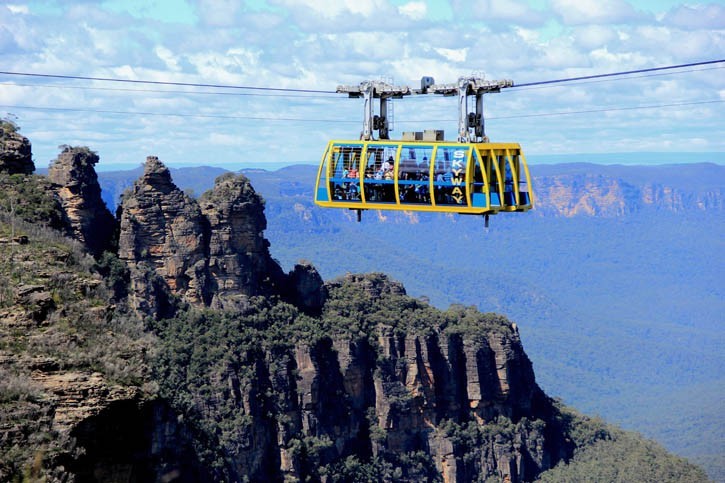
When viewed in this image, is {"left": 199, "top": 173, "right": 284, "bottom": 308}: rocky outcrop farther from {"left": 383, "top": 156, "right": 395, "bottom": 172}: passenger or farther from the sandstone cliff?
{"left": 383, "top": 156, "right": 395, "bottom": 172}: passenger

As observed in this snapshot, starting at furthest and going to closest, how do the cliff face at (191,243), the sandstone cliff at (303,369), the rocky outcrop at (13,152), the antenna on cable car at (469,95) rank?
the cliff face at (191,243)
the sandstone cliff at (303,369)
the rocky outcrop at (13,152)
the antenna on cable car at (469,95)

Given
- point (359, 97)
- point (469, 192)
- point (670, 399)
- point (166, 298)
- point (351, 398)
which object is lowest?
point (670, 399)

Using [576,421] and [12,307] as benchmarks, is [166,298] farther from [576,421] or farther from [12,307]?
[12,307]

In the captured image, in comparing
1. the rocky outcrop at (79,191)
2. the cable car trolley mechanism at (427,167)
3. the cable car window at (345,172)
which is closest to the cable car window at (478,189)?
the cable car trolley mechanism at (427,167)

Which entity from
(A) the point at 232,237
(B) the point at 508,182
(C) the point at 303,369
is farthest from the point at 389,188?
(C) the point at 303,369

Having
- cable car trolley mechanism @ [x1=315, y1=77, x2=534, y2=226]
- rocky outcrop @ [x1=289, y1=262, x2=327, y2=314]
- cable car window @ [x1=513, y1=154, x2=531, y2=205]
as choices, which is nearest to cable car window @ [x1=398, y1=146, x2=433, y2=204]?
cable car trolley mechanism @ [x1=315, y1=77, x2=534, y2=226]

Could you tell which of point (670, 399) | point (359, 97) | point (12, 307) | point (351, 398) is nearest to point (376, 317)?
point (351, 398)

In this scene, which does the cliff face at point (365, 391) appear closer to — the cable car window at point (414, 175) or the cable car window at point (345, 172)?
the cable car window at point (345, 172)
